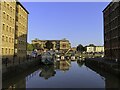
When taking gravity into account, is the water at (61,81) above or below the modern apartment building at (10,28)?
below

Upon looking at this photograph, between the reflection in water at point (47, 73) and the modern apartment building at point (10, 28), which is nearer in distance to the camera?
the reflection in water at point (47, 73)

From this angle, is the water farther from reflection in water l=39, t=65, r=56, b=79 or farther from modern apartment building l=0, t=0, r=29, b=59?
modern apartment building l=0, t=0, r=29, b=59

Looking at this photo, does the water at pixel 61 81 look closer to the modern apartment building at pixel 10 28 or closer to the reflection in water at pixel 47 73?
the reflection in water at pixel 47 73

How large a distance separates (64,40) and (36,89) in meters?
168

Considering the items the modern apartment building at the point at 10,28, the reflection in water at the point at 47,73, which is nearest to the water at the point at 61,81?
the reflection in water at the point at 47,73

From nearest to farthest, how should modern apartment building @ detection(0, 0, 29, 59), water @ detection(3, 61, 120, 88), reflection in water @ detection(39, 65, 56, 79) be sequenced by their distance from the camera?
water @ detection(3, 61, 120, 88)
reflection in water @ detection(39, 65, 56, 79)
modern apartment building @ detection(0, 0, 29, 59)

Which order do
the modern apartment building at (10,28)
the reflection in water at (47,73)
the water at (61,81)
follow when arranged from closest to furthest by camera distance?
1. the water at (61,81)
2. the reflection in water at (47,73)
3. the modern apartment building at (10,28)

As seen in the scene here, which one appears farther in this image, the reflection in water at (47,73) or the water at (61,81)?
the reflection in water at (47,73)

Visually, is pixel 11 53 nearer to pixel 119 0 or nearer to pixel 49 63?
pixel 49 63

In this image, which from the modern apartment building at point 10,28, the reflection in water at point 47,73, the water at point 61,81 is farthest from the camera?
the modern apartment building at point 10,28

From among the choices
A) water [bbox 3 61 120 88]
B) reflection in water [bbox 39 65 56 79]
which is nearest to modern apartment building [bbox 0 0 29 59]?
reflection in water [bbox 39 65 56 79]

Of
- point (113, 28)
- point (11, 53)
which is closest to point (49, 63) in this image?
point (11, 53)

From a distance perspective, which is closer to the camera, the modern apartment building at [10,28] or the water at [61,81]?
the water at [61,81]

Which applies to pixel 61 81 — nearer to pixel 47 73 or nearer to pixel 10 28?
pixel 47 73
